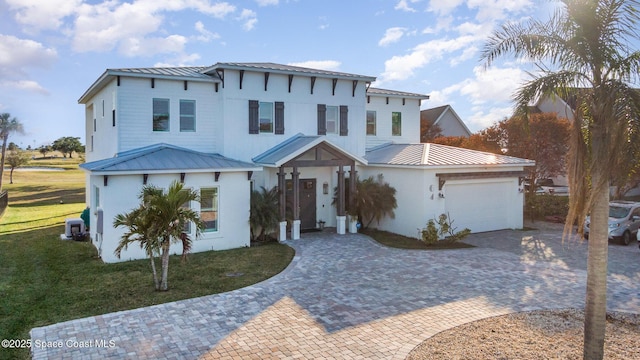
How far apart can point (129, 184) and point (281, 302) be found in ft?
23.6

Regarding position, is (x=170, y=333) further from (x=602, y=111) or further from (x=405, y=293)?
(x=602, y=111)

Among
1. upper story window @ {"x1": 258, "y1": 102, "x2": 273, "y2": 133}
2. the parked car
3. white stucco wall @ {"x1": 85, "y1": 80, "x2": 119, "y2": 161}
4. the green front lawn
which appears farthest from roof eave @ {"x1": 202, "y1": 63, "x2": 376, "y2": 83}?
the parked car

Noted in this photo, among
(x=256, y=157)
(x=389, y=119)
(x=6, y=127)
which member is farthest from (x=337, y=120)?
(x=6, y=127)

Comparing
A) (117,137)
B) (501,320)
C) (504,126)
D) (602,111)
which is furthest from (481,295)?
(504,126)

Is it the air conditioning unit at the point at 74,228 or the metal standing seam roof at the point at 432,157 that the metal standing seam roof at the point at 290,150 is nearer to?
the metal standing seam roof at the point at 432,157

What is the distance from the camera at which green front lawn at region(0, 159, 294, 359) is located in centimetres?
957

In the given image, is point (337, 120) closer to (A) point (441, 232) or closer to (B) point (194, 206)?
(A) point (441, 232)

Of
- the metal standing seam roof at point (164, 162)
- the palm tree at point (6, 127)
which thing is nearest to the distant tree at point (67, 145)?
the palm tree at point (6, 127)

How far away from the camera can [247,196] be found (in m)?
16.5

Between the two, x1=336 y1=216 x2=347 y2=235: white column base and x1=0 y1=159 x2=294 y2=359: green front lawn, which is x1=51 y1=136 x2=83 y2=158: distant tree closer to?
x1=0 y1=159 x2=294 y2=359: green front lawn

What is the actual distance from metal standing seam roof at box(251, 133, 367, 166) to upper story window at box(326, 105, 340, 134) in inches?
49.0

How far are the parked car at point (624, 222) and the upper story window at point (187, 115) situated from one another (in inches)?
605

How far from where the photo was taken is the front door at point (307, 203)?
19375 millimetres

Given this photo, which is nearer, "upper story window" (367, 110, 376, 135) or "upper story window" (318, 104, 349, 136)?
"upper story window" (318, 104, 349, 136)
